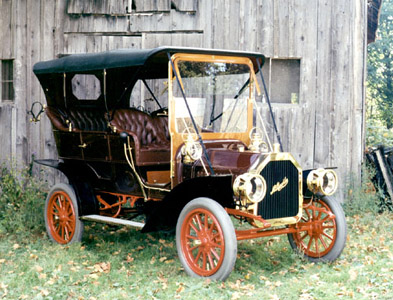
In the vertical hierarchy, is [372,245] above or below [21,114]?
below

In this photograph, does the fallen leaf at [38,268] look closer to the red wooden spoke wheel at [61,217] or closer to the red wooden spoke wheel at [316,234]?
the red wooden spoke wheel at [61,217]

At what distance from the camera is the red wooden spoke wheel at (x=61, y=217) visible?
7.44 m

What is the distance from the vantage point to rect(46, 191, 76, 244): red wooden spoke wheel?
24.4 ft

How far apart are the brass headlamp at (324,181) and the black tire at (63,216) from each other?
9.53 ft

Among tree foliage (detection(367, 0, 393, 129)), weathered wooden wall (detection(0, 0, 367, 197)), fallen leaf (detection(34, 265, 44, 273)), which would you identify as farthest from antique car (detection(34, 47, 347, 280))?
tree foliage (detection(367, 0, 393, 129))

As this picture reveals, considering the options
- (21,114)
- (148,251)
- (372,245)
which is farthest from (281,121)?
(21,114)

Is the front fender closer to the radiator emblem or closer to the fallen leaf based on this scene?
the radiator emblem

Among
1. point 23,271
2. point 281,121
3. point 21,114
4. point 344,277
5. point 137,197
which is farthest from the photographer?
point 21,114

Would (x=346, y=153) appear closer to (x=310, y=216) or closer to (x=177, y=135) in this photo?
(x=310, y=216)

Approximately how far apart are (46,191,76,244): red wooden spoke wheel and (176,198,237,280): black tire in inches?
77.1

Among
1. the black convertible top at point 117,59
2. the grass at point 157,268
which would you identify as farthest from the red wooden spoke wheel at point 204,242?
the black convertible top at point 117,59

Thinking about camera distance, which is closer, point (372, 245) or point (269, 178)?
point (269, 178)

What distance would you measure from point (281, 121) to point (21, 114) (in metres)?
4.49

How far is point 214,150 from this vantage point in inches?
251
